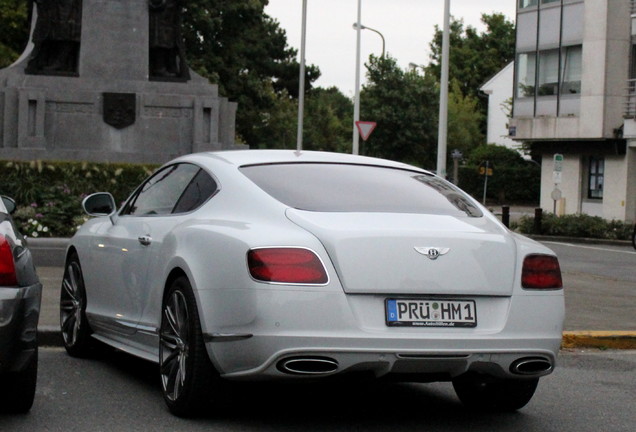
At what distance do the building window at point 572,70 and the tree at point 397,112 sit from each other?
54.5ft

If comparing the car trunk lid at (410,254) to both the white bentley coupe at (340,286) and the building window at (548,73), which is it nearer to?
the white bentley coupe at (340,286)

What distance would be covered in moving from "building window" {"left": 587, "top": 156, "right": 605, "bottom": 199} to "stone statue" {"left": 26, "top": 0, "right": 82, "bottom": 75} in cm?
2823

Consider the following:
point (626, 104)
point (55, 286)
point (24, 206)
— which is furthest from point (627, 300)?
point (626, 104)

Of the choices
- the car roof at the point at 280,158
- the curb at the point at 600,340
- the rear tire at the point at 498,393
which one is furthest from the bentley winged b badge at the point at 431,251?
the curb at the point at 600,340

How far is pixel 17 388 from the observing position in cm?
662

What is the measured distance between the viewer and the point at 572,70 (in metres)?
48.3

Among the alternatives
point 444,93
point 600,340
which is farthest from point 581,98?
point 600,340

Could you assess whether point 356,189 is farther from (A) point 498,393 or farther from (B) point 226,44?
(B) point 226,44

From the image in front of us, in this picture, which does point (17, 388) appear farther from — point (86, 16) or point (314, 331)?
point (86, 16)

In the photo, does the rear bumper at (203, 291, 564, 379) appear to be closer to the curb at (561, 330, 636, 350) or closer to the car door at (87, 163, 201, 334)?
the car door at (87, 163, 201, 334)

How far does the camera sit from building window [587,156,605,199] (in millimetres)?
48353

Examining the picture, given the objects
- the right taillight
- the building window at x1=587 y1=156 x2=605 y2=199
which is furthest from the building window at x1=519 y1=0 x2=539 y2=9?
the right taillight

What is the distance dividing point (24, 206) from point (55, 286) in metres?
3.79

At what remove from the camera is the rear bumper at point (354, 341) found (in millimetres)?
5957
